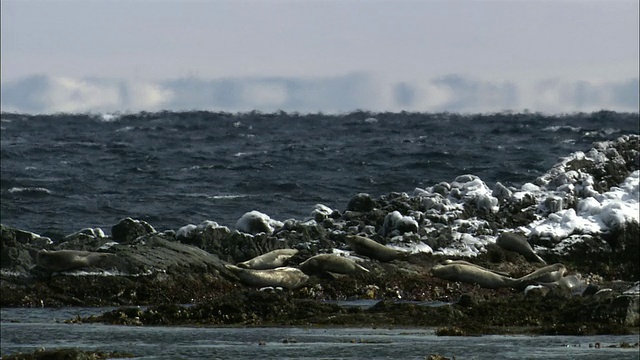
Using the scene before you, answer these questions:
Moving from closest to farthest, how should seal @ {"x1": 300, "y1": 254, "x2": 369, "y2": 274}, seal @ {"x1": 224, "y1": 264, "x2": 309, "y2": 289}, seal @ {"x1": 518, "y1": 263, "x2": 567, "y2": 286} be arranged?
seal @ {"x1": 224, "y1": 264, "x2": 309, "y2": 289} → seal @ {"x1": 518, "y1": 263, "x2": 567, "y2": 286} → seal @ {"x1": 300, "y1": 254, "x2": 369, "y2": 274}

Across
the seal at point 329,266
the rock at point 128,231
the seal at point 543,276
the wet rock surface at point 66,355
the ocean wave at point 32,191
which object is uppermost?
the ocean wave at point 32,191

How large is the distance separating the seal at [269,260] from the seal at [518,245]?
5.39m

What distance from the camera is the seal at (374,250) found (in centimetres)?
2775

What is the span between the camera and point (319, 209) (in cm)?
3238

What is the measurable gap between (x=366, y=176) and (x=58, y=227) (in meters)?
17.5

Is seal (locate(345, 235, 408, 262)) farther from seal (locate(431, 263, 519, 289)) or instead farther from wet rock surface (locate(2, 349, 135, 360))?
wet rock surface (locate(2, 349, 135, 360))

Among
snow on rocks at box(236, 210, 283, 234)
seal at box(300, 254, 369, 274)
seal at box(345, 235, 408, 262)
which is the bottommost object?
seal at box(300, 254, 369, 274)

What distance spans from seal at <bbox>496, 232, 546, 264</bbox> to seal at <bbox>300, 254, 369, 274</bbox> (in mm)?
4398

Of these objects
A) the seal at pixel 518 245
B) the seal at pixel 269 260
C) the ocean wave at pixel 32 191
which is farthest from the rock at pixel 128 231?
the ocean wave at pixel 32 191

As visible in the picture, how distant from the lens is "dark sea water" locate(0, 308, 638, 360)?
1825 centimetres

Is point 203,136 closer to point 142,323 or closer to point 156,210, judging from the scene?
point 156,210

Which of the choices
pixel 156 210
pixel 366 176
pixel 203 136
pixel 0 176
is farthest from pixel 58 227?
pixel 203 136

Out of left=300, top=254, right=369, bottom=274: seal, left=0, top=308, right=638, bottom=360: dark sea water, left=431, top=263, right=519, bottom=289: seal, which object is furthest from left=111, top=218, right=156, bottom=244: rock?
left=431, top=263, right=519, bottom=289: seal

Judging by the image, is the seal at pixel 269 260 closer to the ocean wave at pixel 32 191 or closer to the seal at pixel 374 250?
the seal at pixel 374 250
